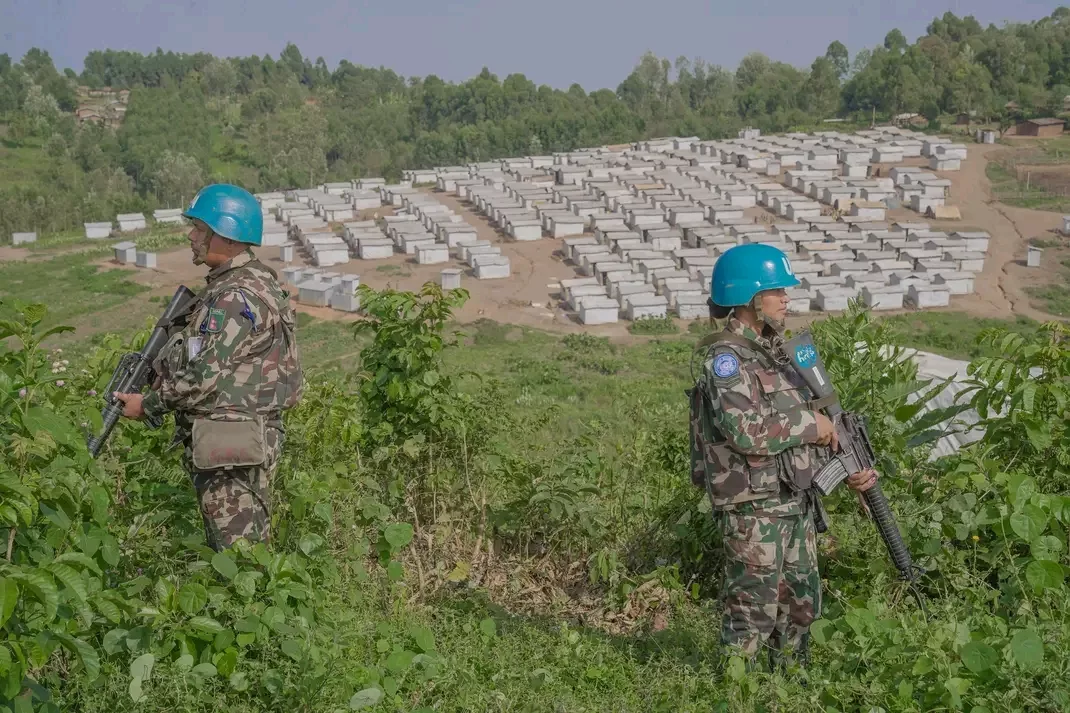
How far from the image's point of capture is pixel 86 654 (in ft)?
8.88

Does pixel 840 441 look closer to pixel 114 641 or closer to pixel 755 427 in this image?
pixel 755 427

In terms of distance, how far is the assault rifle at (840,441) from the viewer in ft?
10.9

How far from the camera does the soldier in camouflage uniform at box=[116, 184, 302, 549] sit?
136 inches

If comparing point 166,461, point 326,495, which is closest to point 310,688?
point 326,495

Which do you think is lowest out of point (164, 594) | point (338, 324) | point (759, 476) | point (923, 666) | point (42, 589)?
point (338, 324)

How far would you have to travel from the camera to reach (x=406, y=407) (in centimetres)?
493

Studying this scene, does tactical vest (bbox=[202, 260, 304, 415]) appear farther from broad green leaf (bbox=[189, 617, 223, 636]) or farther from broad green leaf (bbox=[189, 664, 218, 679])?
broad green leaf (bbox=[189, 664, 218, 679])

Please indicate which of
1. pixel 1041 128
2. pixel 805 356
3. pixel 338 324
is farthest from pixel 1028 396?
pixel 1041 128

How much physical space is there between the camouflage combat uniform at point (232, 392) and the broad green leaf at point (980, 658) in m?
2.20

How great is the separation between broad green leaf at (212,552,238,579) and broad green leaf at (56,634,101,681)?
1.26 ft

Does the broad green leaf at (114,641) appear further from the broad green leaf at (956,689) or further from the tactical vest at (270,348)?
the broad green leaf at (956,689)

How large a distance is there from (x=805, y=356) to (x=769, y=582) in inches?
28.2

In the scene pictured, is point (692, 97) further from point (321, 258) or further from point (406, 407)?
point (406, 407)

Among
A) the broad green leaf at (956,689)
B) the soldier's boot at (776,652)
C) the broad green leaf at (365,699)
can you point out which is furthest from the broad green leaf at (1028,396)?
the broad green leaf at (365,699)
